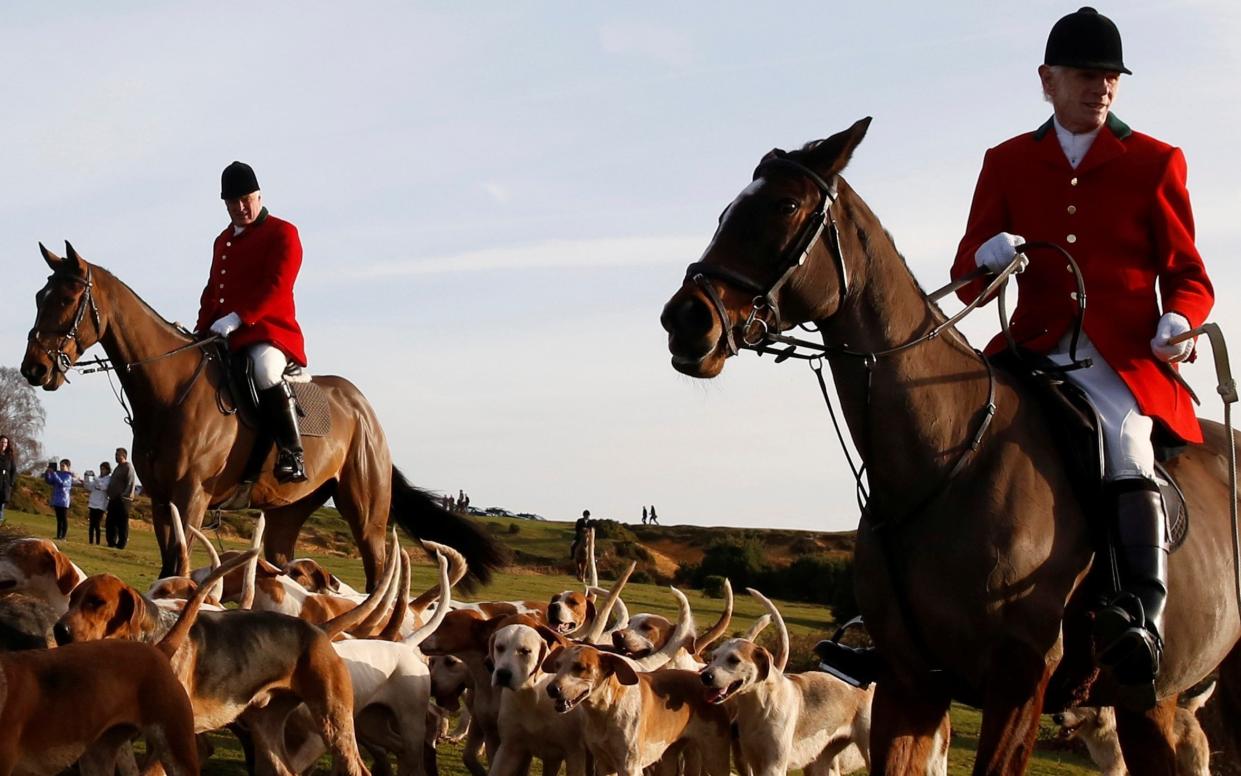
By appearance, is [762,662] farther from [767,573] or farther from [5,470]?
[767,573]

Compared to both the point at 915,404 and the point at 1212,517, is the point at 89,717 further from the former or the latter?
the point at 1212,517

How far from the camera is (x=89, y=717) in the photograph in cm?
582

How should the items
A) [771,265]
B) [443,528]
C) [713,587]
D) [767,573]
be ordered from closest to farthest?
[771,265], [443,528], [713,587], [767,573]

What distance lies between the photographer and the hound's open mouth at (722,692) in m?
8.14

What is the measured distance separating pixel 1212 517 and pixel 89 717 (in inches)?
144

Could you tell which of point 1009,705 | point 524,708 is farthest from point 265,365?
point 1009,705

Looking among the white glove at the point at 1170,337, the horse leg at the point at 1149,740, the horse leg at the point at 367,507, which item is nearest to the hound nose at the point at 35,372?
the horse leg at the point at 367,507

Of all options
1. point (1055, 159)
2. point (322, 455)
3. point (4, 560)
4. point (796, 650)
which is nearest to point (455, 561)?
point (322, 455)

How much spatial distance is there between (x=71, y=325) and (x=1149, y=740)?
6607mm

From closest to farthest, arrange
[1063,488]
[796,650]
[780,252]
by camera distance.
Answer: [780,252] → [1063,488] → [796,650]

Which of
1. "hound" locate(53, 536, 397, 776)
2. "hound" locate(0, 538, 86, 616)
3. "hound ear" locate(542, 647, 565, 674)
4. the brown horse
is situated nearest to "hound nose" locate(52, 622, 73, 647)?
"hound" locate(53, 536, 397, 776)

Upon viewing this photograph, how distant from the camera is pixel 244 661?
684 cm

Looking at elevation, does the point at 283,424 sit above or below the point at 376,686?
above

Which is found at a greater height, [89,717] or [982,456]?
[982,456]
